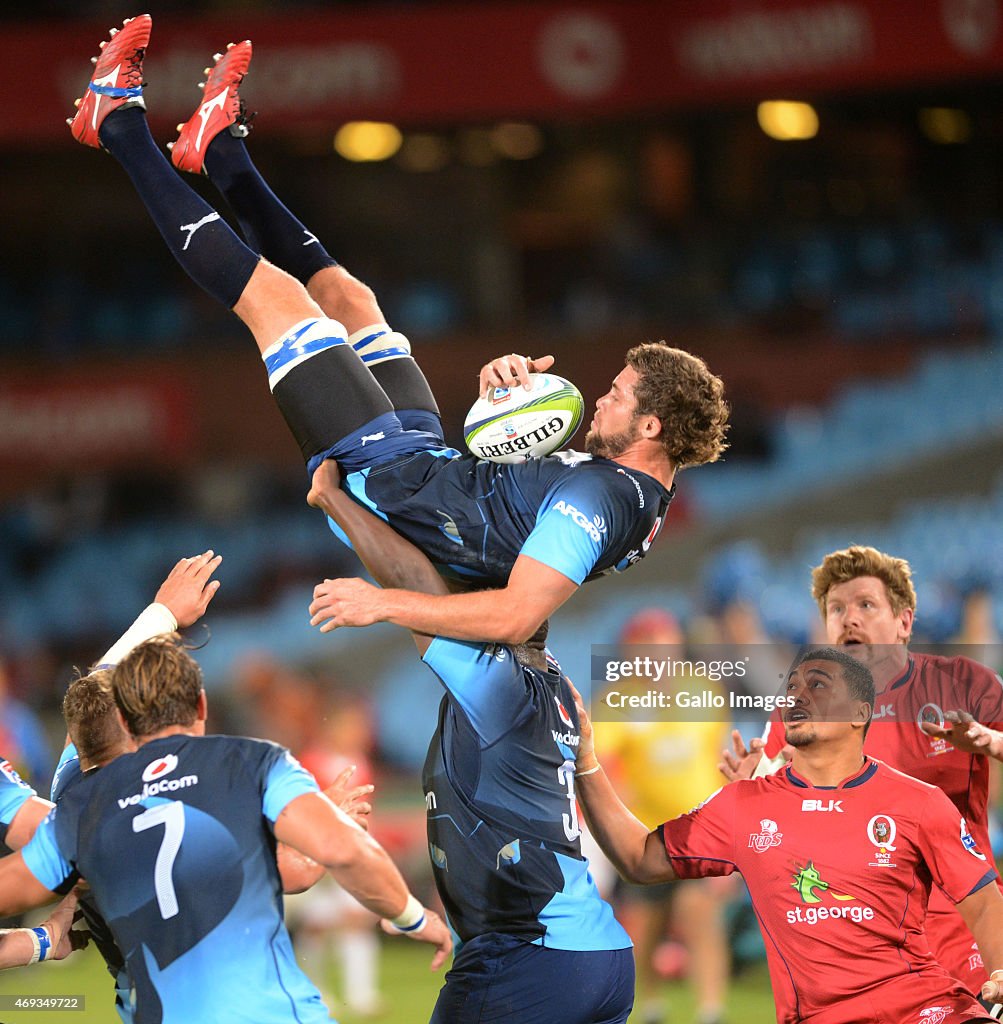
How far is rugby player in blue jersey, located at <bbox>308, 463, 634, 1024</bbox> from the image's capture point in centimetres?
441

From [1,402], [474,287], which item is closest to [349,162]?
[474,287]

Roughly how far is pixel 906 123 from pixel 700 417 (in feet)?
50.6

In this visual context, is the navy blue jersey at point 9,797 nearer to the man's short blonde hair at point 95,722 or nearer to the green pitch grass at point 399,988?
the man's short blonde hair at point 95,722

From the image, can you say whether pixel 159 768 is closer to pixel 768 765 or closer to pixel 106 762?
pixel 106 762

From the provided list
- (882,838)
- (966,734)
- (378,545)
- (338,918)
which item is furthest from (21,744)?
(966,734)

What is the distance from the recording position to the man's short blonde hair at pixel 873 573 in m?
4.97

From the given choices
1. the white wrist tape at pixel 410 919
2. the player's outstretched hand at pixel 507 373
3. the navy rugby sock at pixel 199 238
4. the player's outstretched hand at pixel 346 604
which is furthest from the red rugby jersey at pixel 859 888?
the navy rugby sock at pixel 199 238

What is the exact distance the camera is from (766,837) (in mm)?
4316

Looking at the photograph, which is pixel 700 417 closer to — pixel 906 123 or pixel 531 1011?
pixel 531 1011

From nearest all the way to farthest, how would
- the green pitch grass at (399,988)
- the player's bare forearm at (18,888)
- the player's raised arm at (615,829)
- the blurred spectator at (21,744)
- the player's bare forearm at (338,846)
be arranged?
the player's bare forearm at (338,846) < the player's bare forearm at (18,888) < the player's raised arm at (615,829) < the green pitch grass at (399,988) < the blurred spectator at (21,744)

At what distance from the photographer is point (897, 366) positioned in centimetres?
1570

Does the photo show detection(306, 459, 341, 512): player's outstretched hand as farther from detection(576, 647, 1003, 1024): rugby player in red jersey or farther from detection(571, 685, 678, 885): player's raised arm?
detection(576, 647, 1003, 1024): rugby player in red jersey

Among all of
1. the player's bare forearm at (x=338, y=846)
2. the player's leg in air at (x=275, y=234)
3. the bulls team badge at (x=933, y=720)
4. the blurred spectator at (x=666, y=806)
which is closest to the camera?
the player's bare forearm at (x=338, y=846)

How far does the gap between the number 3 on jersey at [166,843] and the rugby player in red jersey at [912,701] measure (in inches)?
74.7
